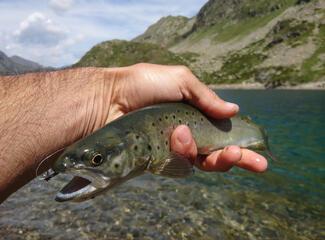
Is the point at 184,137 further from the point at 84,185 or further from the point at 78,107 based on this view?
the point at 84,185

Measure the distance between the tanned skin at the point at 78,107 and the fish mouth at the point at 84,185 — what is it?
154 centimetres

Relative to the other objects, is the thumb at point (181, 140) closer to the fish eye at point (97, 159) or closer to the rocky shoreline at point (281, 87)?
the fish eye at point (97, 159)

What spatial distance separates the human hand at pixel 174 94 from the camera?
8875 millimetres

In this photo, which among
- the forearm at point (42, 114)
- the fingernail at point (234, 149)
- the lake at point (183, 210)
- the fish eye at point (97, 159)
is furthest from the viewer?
the lake at point (183, 210)

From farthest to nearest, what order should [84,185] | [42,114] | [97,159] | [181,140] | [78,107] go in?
[78,107]
[181,140]
[42,114]
[97,159]
[84,185]

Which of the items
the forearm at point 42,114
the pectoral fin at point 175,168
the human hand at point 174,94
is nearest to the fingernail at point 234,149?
the human hand at point 174,94

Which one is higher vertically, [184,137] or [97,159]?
[97,159]

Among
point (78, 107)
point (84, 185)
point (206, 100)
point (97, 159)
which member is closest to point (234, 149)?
point (206, 100)

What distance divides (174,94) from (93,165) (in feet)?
10.7

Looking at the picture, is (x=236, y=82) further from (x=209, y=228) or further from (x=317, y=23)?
(x=209, y=228)

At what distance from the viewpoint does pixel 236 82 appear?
170125 mm

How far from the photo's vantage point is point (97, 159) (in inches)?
247

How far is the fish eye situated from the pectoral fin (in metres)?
1.35

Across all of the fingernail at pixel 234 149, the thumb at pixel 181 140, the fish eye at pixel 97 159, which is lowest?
the fingernail at pixel 234 149
